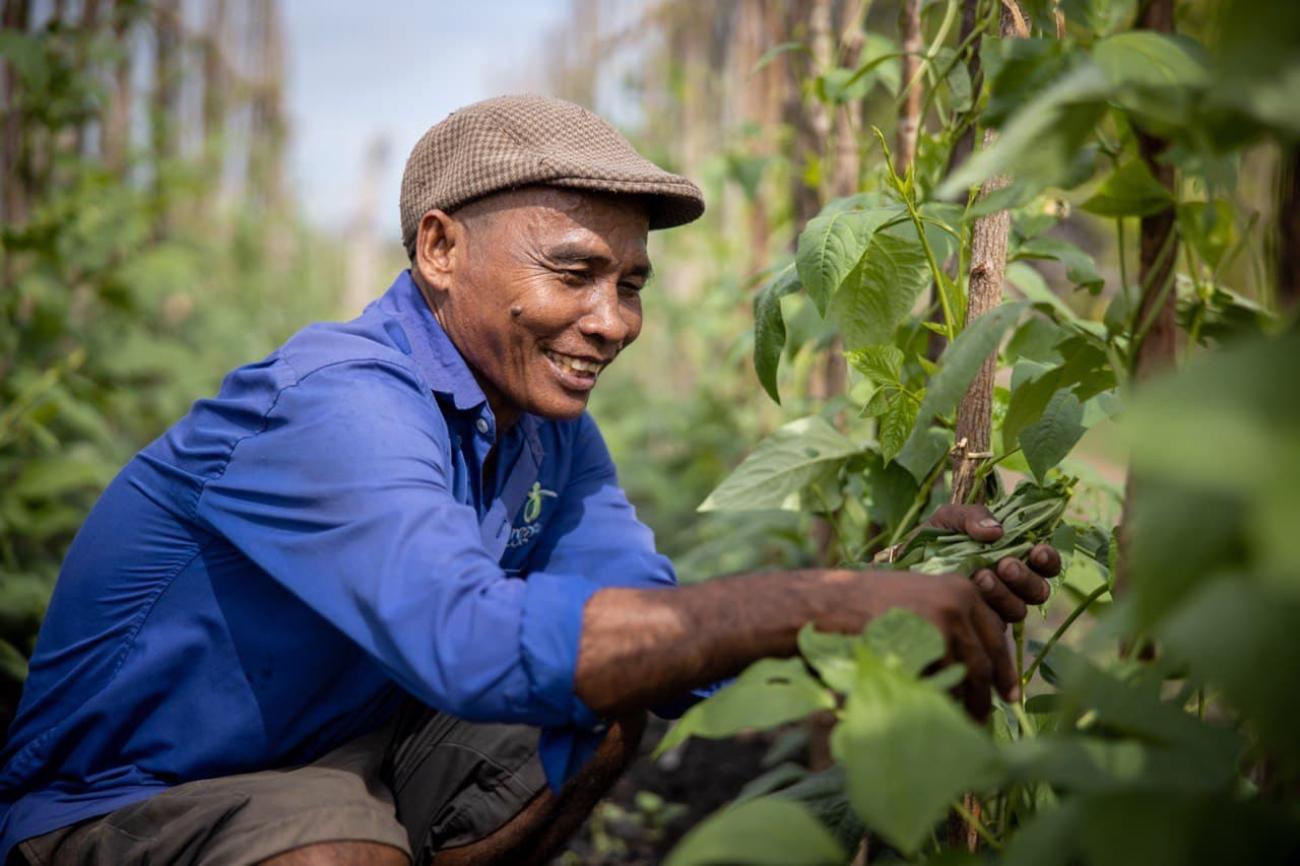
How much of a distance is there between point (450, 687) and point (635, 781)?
6.44 ft

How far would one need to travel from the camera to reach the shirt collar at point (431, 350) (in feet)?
5.91

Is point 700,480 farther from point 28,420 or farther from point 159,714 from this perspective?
point 159,714

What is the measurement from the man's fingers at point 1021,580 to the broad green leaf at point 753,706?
442mm

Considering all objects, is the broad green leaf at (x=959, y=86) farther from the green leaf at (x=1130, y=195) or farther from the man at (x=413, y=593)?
the green leaf at (x=1130, y=195)

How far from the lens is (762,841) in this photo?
0.91 m

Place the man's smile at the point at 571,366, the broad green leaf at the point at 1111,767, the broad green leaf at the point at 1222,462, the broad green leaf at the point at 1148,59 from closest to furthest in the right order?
1. the broad green leaf at the point at 1222,462
2. the broad green leaf at the point at 1111,767
3. the broad green leaf at the point at 1148,59
4. the man's smile at the point at 571,366

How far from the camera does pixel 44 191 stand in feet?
13.5

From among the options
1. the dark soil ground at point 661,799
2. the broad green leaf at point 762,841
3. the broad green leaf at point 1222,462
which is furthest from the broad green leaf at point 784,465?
the dark soil ground at point 661,799

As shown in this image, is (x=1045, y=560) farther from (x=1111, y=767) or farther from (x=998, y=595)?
(x=1111, y=767)

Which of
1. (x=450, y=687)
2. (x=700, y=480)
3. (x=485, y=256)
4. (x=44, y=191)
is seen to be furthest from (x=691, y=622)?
(x=44, y=191)

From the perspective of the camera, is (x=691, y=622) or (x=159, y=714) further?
(x=159, y=714)

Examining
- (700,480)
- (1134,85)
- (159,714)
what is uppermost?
(1134,85)

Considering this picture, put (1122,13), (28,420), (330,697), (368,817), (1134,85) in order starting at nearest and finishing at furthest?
1. (1134,85)
2. (1122,13)
3. (368,817)
4. (330,697)
5. (28,420)

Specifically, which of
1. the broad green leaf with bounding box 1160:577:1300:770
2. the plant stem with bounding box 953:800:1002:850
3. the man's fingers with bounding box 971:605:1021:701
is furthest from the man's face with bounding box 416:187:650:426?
the broad green leaf with bounding box 1160:577:1300:770
